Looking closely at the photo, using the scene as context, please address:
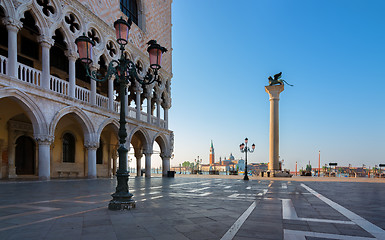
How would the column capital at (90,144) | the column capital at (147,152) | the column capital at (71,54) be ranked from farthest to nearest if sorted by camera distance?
the column capital at (147,152) < the column capital at (90,144) < the column capital at (71,54)

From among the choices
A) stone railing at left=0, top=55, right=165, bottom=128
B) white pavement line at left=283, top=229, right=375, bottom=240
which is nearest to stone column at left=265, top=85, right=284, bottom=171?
stone railing at left=0, top=55, right=165, bottom=128

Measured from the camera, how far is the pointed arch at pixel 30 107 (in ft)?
37.8

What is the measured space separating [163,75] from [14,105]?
13863 millimetres

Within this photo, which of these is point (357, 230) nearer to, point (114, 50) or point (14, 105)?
point (14, 105)

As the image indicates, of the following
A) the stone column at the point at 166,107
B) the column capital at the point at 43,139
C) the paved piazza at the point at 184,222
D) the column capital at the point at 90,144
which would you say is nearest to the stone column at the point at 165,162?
the stone column at the point at 166,107

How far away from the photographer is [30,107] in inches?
496

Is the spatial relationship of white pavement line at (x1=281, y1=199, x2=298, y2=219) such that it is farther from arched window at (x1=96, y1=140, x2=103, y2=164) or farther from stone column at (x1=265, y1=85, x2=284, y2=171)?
stone column at (x1=265, y1=85, x2=284, y2=171)

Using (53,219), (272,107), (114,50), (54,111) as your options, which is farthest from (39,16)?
(272,107)

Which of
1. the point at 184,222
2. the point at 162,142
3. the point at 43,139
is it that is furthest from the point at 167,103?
the point at 184,222

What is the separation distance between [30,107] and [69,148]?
9009 mm

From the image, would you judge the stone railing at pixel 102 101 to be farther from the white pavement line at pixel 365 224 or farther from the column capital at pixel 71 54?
the white pavement line at pixel 365 224

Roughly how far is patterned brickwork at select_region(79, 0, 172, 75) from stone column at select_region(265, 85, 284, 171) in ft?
37.8

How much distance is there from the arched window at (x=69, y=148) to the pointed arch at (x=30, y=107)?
7.42 meters

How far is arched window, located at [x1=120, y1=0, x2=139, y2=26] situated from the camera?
73.6 feet
